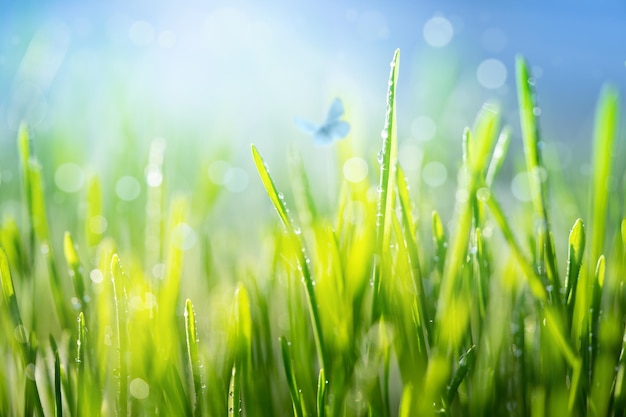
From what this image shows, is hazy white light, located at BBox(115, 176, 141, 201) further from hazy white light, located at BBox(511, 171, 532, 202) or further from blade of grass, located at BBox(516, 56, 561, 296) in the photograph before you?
blade of grass, located at BBox(516, 56, 561, 296)

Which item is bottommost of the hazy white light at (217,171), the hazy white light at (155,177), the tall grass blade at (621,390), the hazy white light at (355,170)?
the tall grass blade at (621,390)

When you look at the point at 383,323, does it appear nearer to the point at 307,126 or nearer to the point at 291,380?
the point at 291,380

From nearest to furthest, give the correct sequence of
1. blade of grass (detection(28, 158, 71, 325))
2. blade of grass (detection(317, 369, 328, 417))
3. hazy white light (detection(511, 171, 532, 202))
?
blade of grass (detection(317, 369, 328, 417)) < blade of grass (detection(28, 158, 71, 325)) < hazy white light (detection(511, 171, 532, 202))

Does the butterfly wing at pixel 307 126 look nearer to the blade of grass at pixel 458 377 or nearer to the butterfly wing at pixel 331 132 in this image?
the butterfly wing at pixel 331 132

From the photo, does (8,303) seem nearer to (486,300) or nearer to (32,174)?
(32,174)

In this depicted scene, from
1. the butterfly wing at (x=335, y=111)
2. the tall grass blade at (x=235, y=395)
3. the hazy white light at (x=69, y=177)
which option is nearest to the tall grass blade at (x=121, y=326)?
the tall grass blade at (x=235, y=395)

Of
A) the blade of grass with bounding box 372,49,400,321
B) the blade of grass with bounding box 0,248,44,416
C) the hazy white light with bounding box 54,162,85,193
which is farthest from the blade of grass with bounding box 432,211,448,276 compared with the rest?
the hazy white light with bounding box 54,162,85,193

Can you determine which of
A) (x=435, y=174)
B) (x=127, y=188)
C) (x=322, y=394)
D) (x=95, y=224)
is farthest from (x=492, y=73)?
(x=322, y=394)
